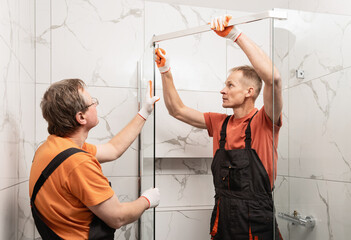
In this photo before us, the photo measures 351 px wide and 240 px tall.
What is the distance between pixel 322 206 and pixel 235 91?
2.84ft

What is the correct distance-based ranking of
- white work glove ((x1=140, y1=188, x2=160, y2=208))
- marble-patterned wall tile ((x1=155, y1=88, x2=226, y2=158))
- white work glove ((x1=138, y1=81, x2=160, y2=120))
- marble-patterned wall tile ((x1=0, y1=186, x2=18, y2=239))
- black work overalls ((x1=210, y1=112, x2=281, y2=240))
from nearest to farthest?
1. marble-patterned wall tile ((x1=0, y1=186, x2=18, y2=239))
2. white work glove ((x1=140, y1=188, x2=160, y2=208))
3. black work overalls ((x1=210, y1=112, x2=281, y2=240))
4. white work glove ((x1=138, y1=81, x2=160, y2=120))
5. marble-patterned wall tile ((x1=155, y1=88, x2=226, y2=158))

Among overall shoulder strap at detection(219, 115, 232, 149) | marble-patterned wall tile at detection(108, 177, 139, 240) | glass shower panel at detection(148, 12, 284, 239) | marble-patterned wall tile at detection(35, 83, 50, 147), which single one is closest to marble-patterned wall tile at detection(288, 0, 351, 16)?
glass shower panel at detection(148, 12, 284, 239)

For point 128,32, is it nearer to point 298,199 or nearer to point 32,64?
point 32,64

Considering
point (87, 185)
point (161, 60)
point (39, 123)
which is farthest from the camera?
point (39, 123)

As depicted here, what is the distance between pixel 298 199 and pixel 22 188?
3.97 ft

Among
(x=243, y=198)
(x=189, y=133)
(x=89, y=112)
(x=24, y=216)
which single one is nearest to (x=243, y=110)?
(x=189, y=133)

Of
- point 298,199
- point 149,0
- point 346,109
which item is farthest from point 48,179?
point 149,0

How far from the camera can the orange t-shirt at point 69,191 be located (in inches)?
44.8

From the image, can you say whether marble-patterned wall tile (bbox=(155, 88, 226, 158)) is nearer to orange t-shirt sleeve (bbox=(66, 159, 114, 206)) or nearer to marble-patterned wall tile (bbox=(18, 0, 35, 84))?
marble-patterned wall tile (bbox=(18, 0, 35, 84))

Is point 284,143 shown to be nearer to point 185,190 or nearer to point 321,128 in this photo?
point 321,128

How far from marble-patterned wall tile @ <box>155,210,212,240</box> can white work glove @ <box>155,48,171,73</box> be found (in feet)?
2.87

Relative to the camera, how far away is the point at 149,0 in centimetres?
217

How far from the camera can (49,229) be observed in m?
1.19

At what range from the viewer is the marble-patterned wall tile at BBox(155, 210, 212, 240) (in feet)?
6.77
